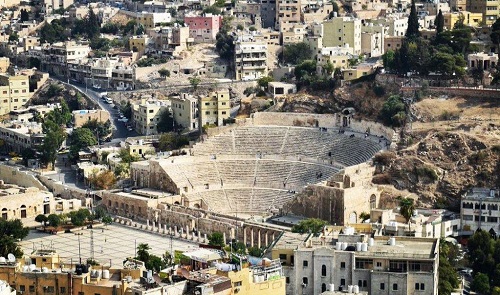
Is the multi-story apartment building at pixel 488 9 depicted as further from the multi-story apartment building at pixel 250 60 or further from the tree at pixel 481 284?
the tree at pixel 481 284

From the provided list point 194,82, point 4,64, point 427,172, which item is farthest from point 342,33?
point 427,172

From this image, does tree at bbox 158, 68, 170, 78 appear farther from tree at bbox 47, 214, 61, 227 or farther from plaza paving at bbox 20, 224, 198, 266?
tree at bbox 47, 214, 61, 227

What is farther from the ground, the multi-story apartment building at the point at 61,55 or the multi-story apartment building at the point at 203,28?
the multi-story apartment building at the point at 203,28

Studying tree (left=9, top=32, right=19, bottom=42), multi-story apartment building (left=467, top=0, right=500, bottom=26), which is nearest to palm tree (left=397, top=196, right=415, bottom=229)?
multi-story apartment building (left=467, top=0, right=500, bottom=26)

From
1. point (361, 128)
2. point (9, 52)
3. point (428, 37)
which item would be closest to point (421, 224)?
point (361, 128)

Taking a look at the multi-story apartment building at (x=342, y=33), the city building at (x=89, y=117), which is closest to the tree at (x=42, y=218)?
the city building at (x=89, y=117)
